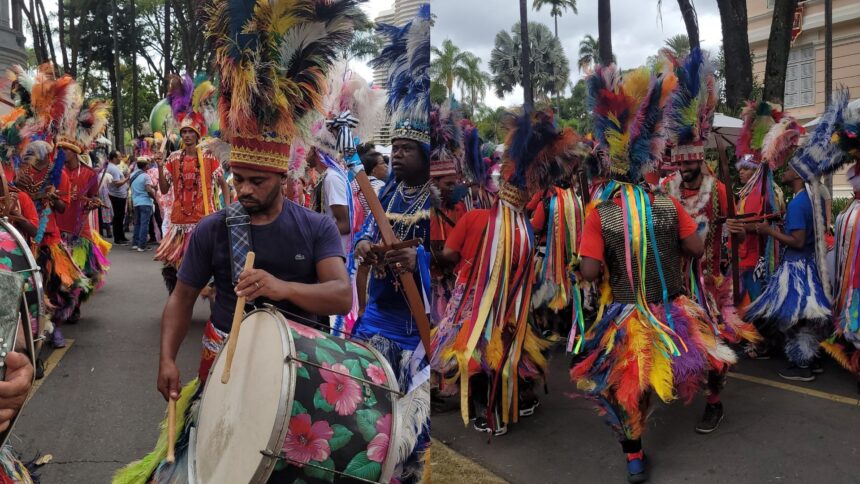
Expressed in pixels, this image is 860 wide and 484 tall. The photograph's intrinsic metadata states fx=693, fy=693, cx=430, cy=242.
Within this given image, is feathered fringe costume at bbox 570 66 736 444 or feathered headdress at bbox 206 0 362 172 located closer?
feathered headdress at bbox 206 0 362 172

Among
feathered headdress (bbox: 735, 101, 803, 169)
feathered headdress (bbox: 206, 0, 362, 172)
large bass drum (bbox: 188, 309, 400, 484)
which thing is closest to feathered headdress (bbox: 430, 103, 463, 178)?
feathered headdress (bbox: 206, 0, 362, 172)

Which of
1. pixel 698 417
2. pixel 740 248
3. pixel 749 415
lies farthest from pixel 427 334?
pixel 740 248

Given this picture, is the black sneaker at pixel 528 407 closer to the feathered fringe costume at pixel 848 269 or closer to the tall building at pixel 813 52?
the feathered fringe costume at pixel 848 269

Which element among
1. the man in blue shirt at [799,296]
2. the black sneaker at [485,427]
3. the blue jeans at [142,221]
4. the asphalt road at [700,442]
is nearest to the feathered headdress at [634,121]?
the asphalt road at [700,442]

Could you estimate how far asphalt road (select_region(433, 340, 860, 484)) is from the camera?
161 inches

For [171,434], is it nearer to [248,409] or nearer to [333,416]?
[248,409]

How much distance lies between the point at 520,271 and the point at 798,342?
8.99 ft

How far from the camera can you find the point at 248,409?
2346 mm

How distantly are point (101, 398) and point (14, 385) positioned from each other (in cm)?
413

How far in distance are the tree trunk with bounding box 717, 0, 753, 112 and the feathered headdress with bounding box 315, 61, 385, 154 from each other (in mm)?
7134

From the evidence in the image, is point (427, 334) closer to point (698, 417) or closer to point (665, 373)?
point (665, 373)

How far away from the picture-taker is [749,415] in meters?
4.94

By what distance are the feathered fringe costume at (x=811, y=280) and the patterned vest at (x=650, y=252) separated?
220 centimetres

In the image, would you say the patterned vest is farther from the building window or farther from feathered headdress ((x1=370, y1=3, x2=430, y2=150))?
the building window
